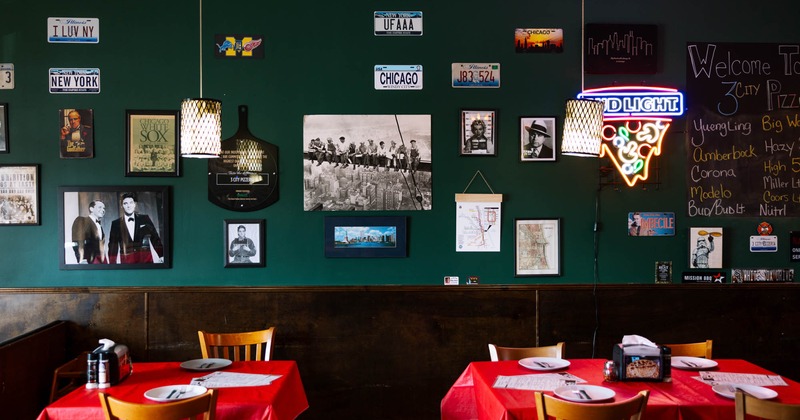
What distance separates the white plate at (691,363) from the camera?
3.41 meters

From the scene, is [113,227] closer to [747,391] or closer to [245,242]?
[245,242]

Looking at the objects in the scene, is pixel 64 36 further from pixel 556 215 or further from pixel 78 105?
pixel 556 215

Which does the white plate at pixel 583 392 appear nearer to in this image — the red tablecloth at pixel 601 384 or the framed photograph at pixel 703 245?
the red tablecloth at pixel 601 384

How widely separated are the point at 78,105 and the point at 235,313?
192 cm

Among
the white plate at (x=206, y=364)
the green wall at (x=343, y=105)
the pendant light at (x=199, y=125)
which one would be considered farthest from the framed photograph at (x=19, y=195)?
the white plate at (x=206, y=364)

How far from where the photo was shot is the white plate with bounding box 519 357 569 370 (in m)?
3.41

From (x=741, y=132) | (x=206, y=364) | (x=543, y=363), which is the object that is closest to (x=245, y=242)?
(x=206, y=364)

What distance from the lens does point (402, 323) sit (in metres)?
4.75

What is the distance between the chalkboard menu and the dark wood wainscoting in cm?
67

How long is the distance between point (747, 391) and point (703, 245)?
2.06 m

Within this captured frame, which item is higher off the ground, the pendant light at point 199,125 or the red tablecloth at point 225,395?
the pendant light at point 199,125

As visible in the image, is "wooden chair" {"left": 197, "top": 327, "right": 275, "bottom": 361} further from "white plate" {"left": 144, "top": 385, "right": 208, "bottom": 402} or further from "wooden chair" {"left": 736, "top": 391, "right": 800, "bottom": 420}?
"wooden chair" {"left": 736, "top": 391, "right": 800, "bottom": 420}

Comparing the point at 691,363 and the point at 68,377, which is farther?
the point at 68,377

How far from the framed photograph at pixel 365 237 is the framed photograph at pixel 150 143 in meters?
1.24
